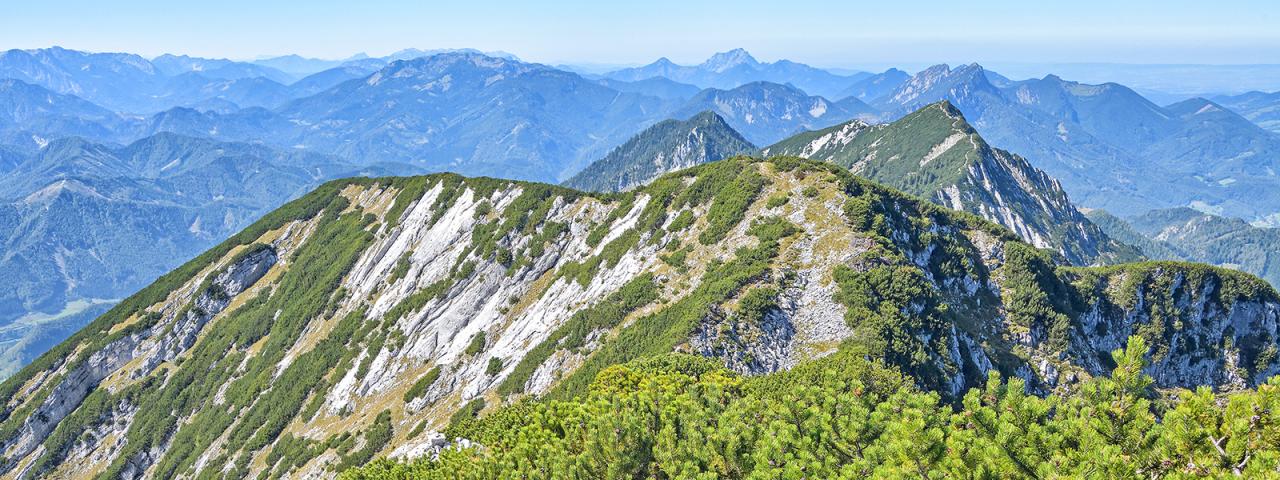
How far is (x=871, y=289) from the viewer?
6278cm

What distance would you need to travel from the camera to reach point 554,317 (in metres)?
80.2

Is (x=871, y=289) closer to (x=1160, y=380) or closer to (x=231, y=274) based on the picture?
(x=1160, y=380)

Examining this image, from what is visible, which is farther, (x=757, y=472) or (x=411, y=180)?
(x=411, y=180)

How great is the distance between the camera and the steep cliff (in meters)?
63.6

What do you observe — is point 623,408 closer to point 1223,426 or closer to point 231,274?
point 1223,426

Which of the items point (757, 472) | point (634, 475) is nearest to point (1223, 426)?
point (757, 472)

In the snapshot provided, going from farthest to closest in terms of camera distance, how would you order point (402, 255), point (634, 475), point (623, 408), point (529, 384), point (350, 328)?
point (402, 255) < point (350, 328) < point (529, 384) < point (623, 408) < point (634, 475)

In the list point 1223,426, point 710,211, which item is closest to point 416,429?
point 710,211

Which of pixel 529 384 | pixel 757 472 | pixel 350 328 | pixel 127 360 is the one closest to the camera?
pixel 757 472

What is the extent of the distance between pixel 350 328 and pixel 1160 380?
12264 cm

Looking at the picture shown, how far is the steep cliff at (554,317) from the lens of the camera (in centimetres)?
6359

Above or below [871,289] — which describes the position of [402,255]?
below

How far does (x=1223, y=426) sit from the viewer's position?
658 inches

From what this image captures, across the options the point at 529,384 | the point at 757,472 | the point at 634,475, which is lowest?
the point at 529,384
